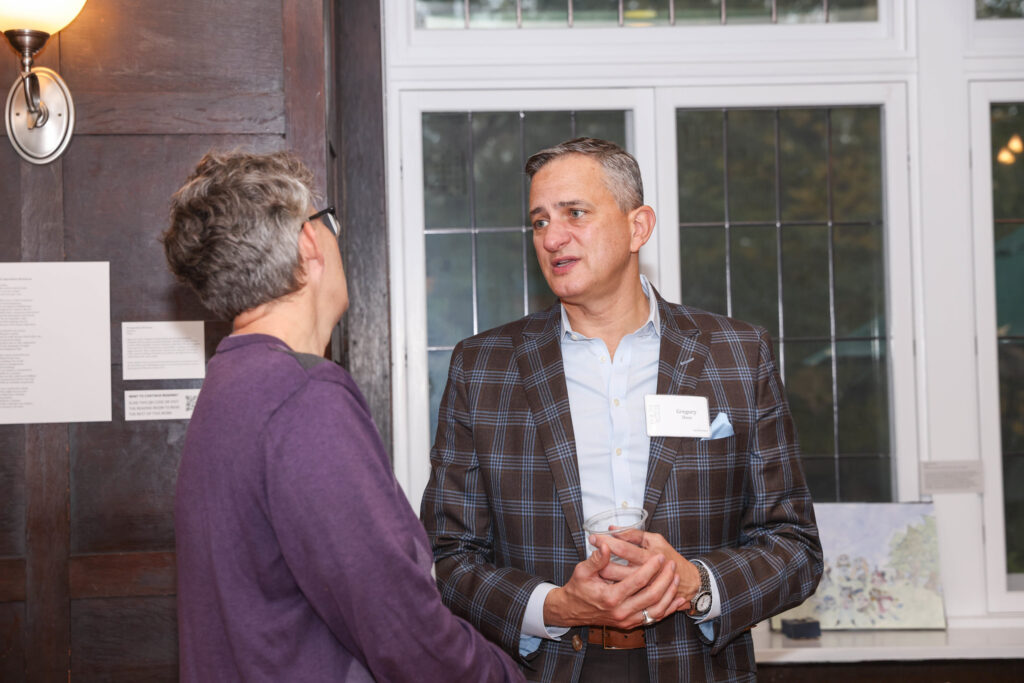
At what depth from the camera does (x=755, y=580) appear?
5.61 feet

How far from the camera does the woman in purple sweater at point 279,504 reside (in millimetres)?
1112

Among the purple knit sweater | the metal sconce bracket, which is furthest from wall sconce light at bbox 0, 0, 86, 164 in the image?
the purple knit sweater

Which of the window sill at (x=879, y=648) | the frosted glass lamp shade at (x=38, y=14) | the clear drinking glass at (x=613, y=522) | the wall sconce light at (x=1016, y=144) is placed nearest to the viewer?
the clear drinking glass at (x=613, y=522)

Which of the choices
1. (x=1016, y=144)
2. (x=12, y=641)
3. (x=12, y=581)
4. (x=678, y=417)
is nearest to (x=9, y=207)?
(x=12, y=581)

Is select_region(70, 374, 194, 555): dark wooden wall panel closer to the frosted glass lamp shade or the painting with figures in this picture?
the frosted glass lamp shade

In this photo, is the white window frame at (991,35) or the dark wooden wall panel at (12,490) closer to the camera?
the dark wooden wall panel at (12,490)

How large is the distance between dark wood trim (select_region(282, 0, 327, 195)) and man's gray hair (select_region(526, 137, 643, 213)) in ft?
2.34

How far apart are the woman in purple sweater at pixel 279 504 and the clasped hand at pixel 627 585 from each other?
0.33 m

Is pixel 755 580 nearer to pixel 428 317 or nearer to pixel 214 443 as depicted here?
pixel 214 443

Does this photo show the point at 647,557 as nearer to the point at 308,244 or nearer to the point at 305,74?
the point at 308,244

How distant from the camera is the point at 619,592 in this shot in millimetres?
1524

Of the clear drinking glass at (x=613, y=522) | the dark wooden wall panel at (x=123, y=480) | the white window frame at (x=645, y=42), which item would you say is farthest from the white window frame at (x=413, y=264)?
the clear drinking glass at (x=613, y=522)

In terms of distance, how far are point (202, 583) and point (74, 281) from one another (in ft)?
4.91

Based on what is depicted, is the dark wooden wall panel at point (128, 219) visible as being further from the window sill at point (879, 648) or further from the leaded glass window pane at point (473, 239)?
the window sill at point (879, 648)
